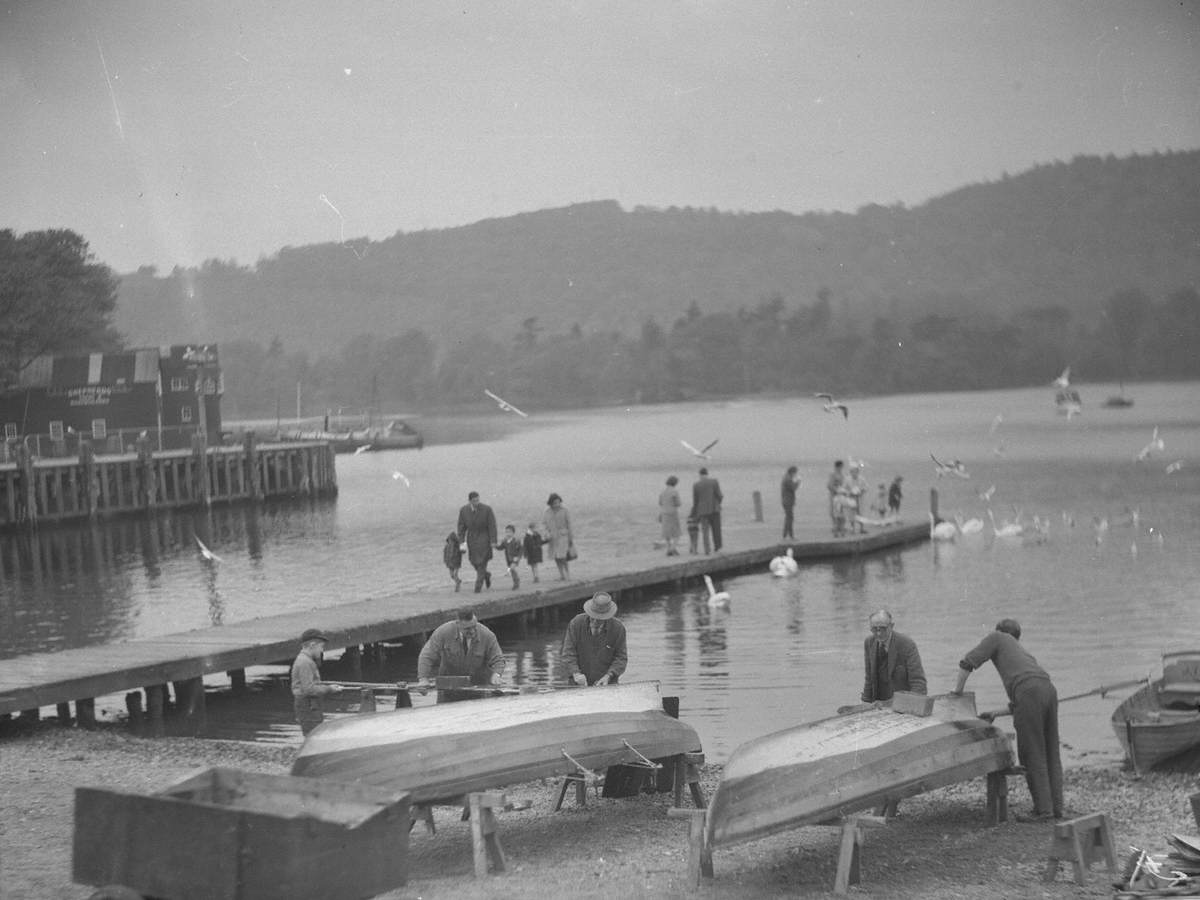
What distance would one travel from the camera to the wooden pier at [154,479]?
57594mm

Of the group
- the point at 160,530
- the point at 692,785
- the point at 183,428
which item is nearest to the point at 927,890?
the point at 692,785

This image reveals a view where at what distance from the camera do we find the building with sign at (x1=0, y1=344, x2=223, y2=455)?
72875 millimetres

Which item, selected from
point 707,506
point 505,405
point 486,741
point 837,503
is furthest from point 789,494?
point 505,405

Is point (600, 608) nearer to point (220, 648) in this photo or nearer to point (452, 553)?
point (220, 648)

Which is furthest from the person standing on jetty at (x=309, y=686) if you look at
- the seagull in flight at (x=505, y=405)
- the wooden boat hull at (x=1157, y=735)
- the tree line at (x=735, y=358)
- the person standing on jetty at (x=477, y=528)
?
the tree line at (x=735, y=358)

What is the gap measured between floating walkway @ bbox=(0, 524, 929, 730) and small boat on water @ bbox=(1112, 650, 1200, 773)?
1091cm

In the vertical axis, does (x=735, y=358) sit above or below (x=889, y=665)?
above

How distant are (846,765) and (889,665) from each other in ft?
6.09

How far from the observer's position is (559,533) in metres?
26.0

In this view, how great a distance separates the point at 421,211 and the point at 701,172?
36640 millimetres

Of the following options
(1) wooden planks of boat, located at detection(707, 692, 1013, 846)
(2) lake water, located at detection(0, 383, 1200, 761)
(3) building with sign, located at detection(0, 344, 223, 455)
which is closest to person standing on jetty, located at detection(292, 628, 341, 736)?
(1) wooden planks of boat, located at detection(707, 692, 1013, 846)

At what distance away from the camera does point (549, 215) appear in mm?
175125

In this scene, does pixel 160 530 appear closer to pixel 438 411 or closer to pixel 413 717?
pixel 413 717

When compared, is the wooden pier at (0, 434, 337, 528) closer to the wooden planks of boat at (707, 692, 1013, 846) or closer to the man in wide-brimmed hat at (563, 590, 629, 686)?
the man in wide-brimmed hat at (563, 590, 629, 686)
